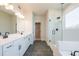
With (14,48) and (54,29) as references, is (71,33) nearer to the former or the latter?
(54,29)

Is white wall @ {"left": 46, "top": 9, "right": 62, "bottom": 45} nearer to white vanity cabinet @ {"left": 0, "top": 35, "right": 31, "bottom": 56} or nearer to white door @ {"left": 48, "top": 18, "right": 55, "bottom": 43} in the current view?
white door @ {"left": 48, "top": 18, "right": 55, "bottom": 43}

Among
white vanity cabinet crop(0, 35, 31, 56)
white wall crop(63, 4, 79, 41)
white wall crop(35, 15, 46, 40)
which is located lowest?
white vanity cabinet crop(0, 35, 31, 56)

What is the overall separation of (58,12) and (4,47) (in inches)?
91.5

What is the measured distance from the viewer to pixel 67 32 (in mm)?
3238

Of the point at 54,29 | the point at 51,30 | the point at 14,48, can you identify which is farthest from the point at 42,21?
the point at 14,48

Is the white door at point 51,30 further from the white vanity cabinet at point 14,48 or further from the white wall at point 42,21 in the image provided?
the white vanity cabinet at point 14,48

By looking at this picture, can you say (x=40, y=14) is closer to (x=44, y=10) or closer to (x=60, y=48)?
(x=44, y=10)

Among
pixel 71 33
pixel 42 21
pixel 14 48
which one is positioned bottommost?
pixel 14 48

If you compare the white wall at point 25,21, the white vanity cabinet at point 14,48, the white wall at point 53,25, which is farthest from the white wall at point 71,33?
the white vanity cabinet at point 14,48

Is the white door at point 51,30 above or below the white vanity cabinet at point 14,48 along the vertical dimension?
above

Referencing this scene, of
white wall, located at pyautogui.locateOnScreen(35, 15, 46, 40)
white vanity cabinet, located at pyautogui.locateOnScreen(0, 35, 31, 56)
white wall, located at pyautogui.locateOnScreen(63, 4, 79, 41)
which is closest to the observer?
white vanity cabinet, located at pyautogui.locateOnScreen(0, 35, 31, 56)

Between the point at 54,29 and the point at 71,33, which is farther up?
the point at 54,29

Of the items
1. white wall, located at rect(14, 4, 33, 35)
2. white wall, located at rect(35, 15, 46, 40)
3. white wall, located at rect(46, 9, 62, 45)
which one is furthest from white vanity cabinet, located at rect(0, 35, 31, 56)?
white wall, located at rect(46, 9, 62, 45)

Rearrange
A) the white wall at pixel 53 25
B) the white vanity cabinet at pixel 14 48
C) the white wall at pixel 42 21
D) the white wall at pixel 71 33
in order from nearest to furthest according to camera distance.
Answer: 1. the white vanity cabinet at pixel 14 48
2. the white wall at pixel 71 33
3. the white wall at pixel 42 21
4. the white wall at pixel 53 25
